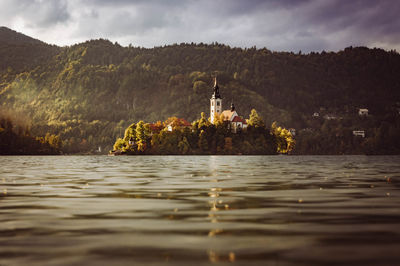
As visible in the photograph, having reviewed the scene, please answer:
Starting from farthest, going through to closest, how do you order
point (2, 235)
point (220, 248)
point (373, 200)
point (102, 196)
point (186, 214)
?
point (102, 196) → point (373, 200) → point (186, 214) → point (2, 235) → point (220, 248)

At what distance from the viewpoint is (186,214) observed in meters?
18.6

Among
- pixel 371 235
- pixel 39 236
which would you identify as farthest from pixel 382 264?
pixel 39 236

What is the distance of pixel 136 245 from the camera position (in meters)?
12.8

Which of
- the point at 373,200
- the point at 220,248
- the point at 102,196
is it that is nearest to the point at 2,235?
the point at 220,248

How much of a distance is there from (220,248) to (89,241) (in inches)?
133

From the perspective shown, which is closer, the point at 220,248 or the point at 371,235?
the point at 220,248

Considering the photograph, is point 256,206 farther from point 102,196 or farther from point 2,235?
point 2,235

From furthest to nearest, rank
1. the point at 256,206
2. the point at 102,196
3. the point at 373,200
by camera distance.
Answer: the point at 102,196
the point at 373,200
the point at 256,206

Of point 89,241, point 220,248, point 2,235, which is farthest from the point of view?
point 2,235

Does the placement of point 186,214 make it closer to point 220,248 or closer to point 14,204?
point 220,248

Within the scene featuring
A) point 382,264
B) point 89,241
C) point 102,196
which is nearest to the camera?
point 382,264

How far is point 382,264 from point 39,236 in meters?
8.69

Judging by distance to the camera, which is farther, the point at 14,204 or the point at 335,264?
the point at 14,204

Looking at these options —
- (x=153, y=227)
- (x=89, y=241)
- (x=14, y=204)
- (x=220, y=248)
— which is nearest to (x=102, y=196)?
(x=14, y=204)
